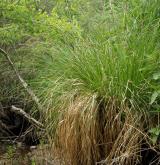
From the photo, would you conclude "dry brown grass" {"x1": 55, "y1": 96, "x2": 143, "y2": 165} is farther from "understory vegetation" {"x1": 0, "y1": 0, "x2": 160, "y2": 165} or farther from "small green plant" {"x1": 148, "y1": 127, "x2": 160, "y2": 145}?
"small green plant" {"x1": 148, "y1": 127, "x2": 160, "y2": 145}

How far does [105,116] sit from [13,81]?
2602 millimetres

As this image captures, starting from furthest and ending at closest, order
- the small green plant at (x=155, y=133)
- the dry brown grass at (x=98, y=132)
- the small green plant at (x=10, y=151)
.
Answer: the small green plant at (x=10, y=151) < the dry brown grass at (x=98, y=132) < the small green plant at (x=155, y=133)

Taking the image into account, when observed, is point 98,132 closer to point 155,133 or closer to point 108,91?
point 108,91

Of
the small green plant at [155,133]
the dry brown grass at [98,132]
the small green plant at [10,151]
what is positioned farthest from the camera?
the small green plant at [10,151]

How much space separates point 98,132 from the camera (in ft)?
11.6

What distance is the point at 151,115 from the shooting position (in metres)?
3.43

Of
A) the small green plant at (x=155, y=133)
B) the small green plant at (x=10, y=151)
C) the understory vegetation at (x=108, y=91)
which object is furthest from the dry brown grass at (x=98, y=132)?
the small green plant at (x=10, y=151)

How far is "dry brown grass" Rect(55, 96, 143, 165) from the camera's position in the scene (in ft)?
11.0

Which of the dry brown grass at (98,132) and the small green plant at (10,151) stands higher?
the dry brown grass at (98,132)

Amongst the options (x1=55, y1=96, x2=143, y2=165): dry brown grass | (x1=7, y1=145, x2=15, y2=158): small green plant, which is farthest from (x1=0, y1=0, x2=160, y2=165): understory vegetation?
(x1=7, y1=145, x2=15, y2=158): small green plant

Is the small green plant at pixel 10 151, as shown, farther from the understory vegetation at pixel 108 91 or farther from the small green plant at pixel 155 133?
the small green plant at pixel 155 133

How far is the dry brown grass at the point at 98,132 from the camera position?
3346 millimetres

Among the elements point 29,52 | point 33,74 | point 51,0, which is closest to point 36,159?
point 33,74

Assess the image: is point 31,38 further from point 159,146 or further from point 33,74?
point 159,146
